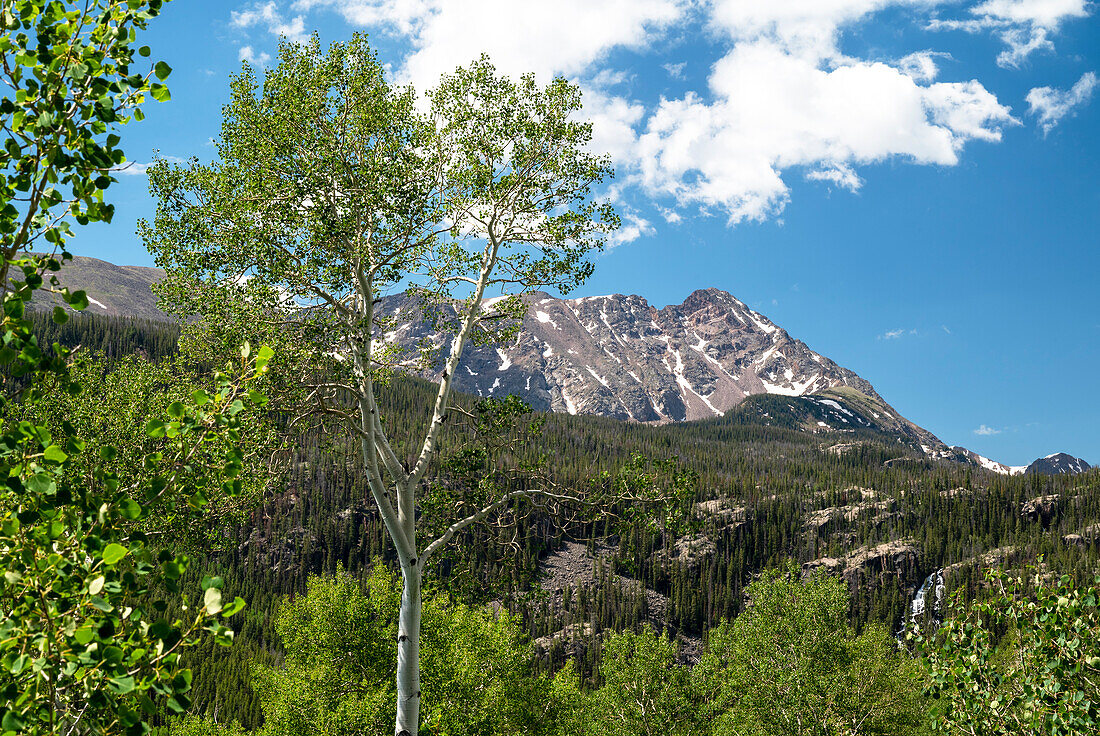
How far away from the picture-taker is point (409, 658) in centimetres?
1122

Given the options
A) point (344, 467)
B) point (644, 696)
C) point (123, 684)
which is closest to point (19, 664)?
point (123, 684)

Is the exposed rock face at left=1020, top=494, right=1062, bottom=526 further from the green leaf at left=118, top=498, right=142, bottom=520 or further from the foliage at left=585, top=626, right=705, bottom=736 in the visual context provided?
the green leaf at left=118, top=498, right=142, bottom=520

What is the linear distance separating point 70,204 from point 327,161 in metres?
7.13

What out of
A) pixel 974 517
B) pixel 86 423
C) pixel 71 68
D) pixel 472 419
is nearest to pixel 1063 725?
pixel 472 419

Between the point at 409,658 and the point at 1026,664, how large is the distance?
8864 millimetres

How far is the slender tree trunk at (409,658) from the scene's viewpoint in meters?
11.0

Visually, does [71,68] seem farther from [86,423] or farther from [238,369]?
[86,423]

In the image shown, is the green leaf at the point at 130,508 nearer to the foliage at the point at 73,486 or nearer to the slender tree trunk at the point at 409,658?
the foliage at the point at 73,486

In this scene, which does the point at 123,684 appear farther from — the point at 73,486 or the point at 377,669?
the point at 377,669

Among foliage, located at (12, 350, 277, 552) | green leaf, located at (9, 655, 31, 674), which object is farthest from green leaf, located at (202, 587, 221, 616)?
foliage, located at (12, 350, 277, 552)

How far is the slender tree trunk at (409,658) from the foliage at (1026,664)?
7.62 m

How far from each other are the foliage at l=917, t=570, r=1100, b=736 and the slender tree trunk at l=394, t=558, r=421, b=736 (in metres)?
7.62

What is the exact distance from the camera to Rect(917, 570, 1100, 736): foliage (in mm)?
7711

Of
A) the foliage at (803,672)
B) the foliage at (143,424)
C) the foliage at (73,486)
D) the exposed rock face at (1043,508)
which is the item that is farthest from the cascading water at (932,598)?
the foliage at (73,486)
